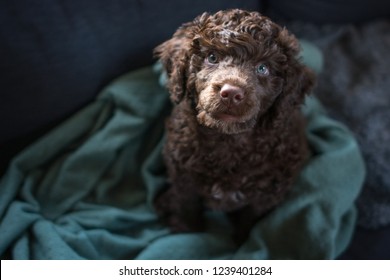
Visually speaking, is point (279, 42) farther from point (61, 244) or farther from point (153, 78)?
point (61, 244)

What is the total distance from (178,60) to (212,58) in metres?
0.11

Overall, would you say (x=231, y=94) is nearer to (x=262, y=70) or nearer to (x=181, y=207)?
(x=262, y=70)

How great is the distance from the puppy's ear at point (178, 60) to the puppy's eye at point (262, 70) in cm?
18

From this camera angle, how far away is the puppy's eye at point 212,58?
1.01 m

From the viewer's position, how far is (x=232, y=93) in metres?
0.91

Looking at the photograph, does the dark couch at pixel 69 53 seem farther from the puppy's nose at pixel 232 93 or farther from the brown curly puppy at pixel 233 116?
the puppy's nose at pixel 232 93

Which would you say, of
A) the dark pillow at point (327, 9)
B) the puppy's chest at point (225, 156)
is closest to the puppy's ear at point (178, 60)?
the puppy's chest at point (225, 156)

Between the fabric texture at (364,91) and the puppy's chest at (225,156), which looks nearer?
the puppy's chest at (225,156)

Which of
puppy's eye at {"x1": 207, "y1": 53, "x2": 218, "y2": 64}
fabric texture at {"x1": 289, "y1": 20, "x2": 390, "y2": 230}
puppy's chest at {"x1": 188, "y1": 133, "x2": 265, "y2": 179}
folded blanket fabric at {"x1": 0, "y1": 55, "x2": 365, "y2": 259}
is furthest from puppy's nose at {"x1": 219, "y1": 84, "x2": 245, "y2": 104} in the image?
fabric texture at {"x1": 289, "y1": 20, "x2": 390, "y2": 230}

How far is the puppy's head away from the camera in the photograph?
948mm

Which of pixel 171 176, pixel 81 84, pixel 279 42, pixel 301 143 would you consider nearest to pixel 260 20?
pixel 279 42

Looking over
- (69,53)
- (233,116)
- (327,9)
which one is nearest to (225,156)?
(233,116)

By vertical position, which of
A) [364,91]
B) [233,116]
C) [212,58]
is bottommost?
[364,91]

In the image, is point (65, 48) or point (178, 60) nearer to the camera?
point (178, 60)
